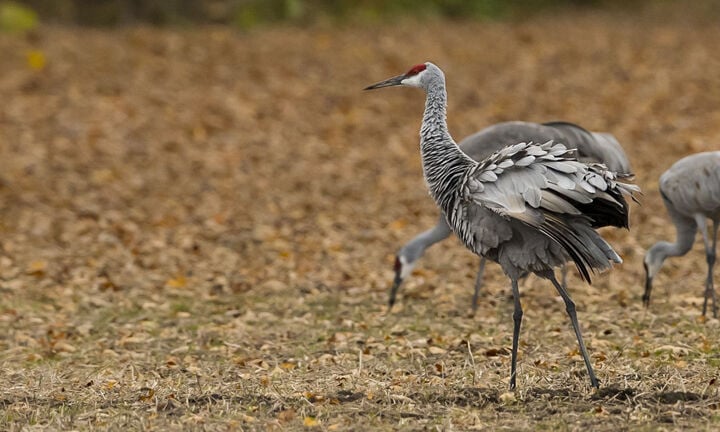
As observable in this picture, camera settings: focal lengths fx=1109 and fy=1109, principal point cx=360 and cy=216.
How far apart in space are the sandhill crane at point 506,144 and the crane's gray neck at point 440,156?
1.91 metres

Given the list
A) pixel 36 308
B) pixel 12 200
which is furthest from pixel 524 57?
pixel 36 308

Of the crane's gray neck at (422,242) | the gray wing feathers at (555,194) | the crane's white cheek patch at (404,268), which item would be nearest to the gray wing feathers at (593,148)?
the crane's gray neck at (422,242)

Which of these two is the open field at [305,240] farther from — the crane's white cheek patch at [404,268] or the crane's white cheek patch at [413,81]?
the crane's white cheek patch at [413,81]

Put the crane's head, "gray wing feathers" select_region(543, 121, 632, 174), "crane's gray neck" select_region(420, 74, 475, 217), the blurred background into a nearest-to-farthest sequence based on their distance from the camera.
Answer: "crane's gray neck" select_region(420, 74, 475, 217)
the crane's head
"gray wing feathers" select_region(543, 121, 632, 174)
the blurred background

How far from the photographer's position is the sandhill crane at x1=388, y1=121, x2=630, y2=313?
758cm

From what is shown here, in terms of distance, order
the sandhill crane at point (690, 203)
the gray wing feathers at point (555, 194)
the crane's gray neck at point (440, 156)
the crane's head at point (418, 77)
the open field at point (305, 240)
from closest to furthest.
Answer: the gray wing feathers at point (555, 194), the open field at point (305, 240), the crane's gray neck at point (440, 156), the crane's head at point (418, 77), the sandhill crane at point (690, 203)

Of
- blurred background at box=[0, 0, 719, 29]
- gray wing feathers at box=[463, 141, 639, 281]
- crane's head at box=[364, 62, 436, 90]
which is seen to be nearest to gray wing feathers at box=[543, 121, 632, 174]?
crane's head at box=[364, 62, 436, 90]

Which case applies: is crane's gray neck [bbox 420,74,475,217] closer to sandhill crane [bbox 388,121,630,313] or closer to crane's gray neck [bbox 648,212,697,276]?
sandhill crane [bbox 388,121,630,313]

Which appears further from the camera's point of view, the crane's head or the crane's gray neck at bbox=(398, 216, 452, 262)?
the crane's gray neck at bbox=(398, 216, 452, 262)

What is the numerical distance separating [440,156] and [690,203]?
2.38 m

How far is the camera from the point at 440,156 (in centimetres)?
554

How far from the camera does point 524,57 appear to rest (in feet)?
50.9

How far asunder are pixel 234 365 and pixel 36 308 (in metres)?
2.04

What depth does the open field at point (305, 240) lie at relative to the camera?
521 centimetres
